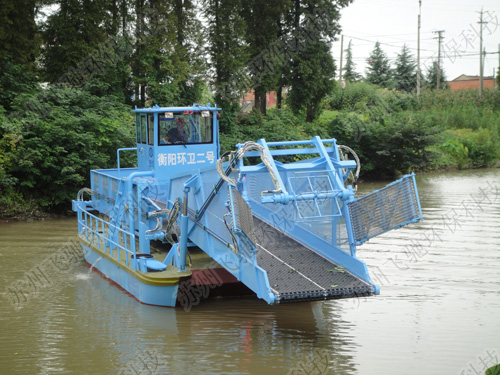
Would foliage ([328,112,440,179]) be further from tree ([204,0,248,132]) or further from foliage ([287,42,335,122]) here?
tree ([204,0,248,132])

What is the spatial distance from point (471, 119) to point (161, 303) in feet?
125

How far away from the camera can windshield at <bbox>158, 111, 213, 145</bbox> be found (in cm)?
1345

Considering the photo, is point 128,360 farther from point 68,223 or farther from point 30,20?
point 30,20

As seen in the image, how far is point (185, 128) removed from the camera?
44.4 ft

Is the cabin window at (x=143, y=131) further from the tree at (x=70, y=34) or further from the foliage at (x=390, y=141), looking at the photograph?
the foliage at (x=390, y=141)

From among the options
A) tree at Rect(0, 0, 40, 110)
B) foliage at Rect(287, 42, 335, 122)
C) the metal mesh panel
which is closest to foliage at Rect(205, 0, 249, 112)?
foliage at Rect(287, 42, 335, 122)

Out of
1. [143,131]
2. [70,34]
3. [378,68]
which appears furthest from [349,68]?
[143,131]

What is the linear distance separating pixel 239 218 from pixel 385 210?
217 cm

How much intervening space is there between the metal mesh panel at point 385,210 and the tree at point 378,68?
168 ft

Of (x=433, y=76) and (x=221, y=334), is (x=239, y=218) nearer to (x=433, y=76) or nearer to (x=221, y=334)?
(x=221, y=334)

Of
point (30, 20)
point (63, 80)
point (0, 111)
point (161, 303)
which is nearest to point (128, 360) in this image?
point (161, 303)

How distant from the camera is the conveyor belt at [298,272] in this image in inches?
361

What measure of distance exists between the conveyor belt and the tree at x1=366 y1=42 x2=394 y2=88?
166 ft

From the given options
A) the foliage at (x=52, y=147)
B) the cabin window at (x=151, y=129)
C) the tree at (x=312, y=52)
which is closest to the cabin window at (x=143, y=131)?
the cabin window at (x=151, y=129)
